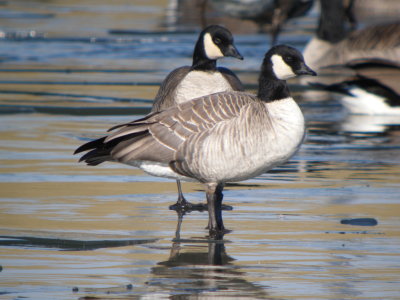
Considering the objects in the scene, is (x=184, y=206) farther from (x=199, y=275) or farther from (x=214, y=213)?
(x=199, y=275)

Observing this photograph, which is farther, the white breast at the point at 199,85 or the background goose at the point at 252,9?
the background goose at the point at 252,9

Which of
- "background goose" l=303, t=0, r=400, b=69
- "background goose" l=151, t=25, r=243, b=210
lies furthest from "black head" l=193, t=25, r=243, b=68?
"background goose" l=303, t=0, r=400, b=69

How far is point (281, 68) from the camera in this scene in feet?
25.1

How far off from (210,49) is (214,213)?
100 inches

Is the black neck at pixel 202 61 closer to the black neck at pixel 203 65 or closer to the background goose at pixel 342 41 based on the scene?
the black neck at pixel 203 65

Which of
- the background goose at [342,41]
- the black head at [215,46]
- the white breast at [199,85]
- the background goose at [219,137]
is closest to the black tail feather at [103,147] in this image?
the background goose at [219,137]

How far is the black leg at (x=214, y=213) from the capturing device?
7314mm

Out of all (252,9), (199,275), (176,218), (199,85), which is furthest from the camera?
(252,9)

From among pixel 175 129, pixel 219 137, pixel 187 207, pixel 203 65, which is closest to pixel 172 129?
pixel 175 129

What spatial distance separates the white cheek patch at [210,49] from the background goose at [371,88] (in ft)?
11.7

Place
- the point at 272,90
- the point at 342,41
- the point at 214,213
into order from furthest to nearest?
1. the point at 342,41
2. the point at 272,90
3. the point at 214,213

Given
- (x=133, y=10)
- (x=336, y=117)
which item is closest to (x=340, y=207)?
(x=336, y=117)

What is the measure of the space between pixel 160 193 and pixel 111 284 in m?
3.15

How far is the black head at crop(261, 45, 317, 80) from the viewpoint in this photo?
25.1 ft
